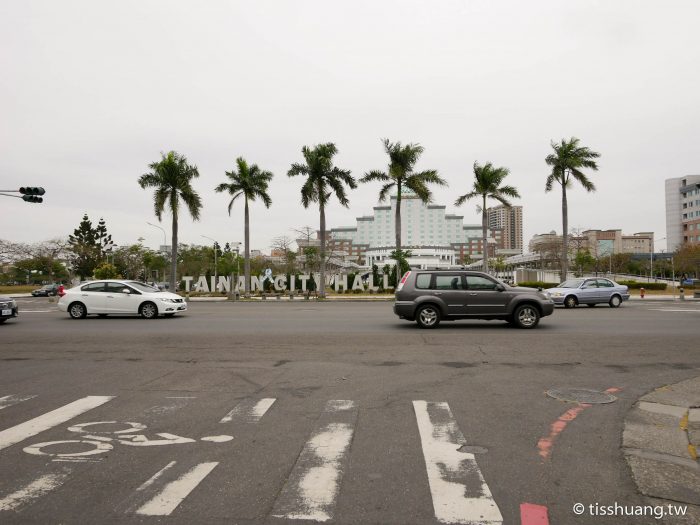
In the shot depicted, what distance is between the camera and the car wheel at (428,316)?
49.8ft

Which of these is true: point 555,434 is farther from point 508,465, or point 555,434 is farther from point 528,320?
point 528,320

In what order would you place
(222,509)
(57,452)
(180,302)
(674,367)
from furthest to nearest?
(180,302) → (674,367) → (57,452) → (222,509)

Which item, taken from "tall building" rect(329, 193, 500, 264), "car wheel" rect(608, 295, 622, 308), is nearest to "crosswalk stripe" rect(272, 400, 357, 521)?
"car wheel" rect(608, 295, 622, 308)

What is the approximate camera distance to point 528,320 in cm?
1510

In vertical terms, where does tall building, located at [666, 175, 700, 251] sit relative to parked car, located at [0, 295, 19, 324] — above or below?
above

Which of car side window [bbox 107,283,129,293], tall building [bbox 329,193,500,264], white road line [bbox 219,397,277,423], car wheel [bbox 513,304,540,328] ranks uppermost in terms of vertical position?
tall building [bbox 329,193,500,264]

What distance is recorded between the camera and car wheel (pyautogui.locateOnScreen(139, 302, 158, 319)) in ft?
63.7

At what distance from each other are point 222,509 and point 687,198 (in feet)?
461

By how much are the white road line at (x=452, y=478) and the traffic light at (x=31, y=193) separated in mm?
24979

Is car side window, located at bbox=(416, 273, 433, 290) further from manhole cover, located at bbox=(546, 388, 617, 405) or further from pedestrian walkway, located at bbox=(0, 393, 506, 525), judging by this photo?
pedestrian walkway, located at bbox=(0, 393, 506, 525)

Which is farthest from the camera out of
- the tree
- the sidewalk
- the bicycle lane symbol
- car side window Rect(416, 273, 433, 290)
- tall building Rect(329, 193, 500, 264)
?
tall building Rect(329, 193, 500, 264)

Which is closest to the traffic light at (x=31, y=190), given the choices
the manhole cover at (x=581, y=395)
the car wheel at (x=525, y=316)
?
the car wheel at (x=525, y=316)

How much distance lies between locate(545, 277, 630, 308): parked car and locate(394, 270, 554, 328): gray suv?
37.5 feet

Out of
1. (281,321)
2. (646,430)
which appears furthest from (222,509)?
(281,321)
